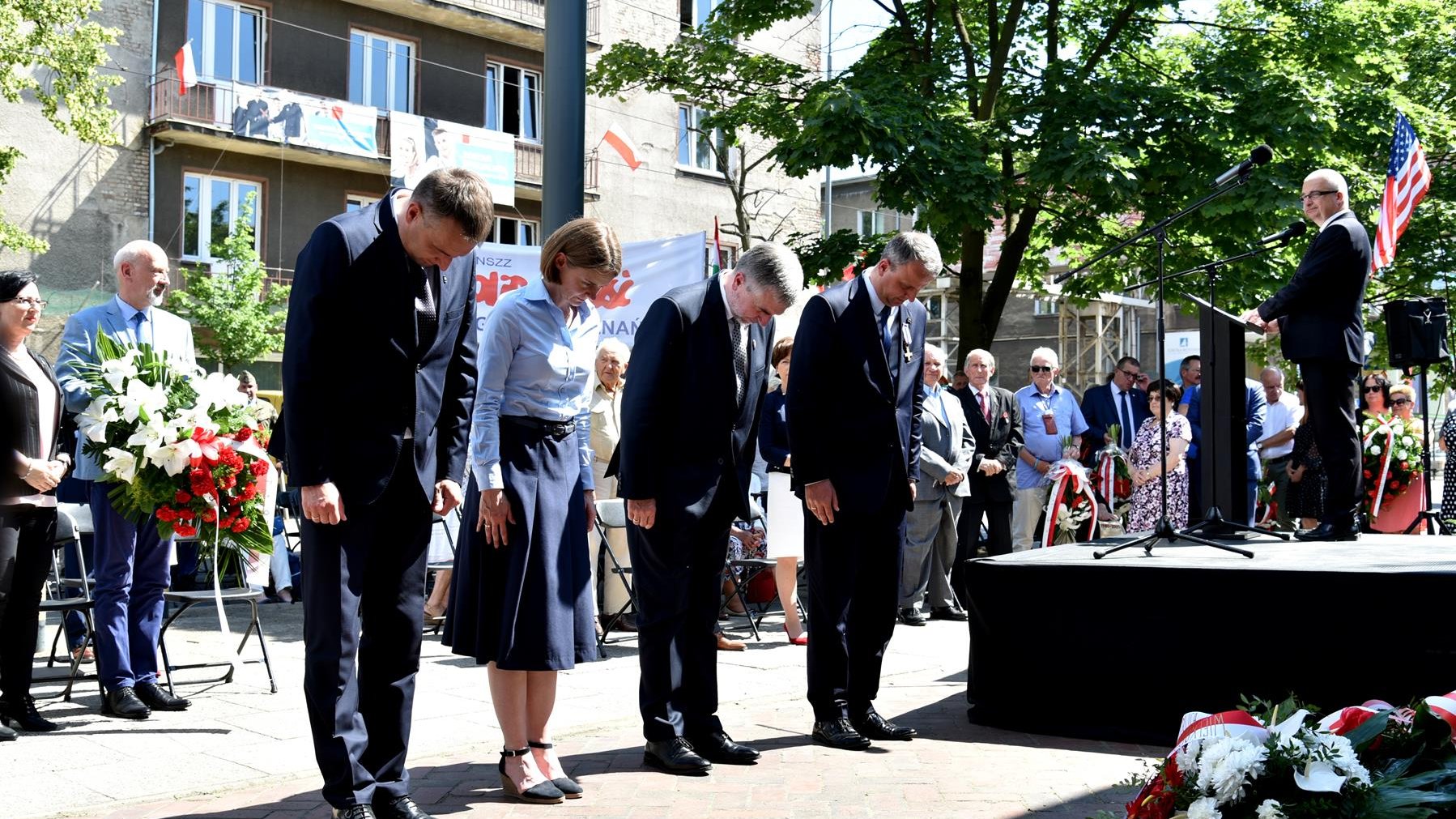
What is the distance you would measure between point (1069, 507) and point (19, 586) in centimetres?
763

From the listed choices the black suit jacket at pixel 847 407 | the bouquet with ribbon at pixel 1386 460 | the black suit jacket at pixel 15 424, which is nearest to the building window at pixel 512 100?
the bouquet with ribbon at pixel 1386 460

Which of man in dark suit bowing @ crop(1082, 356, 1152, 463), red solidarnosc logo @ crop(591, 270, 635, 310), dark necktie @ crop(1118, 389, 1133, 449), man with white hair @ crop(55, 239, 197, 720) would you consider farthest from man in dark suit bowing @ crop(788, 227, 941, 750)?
dark necktie @ crop(1118, 389, 1133, 449)

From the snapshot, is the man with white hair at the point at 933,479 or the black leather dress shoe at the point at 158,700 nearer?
the black leather dress shoe at the point at 158,700

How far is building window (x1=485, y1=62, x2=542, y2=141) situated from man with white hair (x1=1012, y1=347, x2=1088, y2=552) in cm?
2099

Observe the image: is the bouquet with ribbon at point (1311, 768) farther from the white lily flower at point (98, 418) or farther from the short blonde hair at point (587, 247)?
the white lily flower at point (98, 418)

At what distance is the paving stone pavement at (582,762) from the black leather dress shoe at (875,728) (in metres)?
0.05

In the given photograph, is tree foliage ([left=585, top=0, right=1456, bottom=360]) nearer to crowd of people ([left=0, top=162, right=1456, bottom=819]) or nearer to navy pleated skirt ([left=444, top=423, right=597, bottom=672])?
crowd of people ([left=0, top=162, right=1456, bottom=819])

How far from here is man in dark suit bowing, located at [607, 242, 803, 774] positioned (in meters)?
5.32

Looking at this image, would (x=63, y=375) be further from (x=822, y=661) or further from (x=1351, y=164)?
(x=1351, y=164)

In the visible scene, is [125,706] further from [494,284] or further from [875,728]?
[494,284]

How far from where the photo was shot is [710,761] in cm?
548

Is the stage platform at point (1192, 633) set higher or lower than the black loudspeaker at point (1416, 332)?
lower

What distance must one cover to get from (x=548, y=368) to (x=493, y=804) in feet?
4.94

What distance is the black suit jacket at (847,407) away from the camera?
5859 mm
